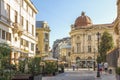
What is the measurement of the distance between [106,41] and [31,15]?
1054 inches

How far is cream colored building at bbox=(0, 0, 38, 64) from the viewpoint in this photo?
40.7 metres

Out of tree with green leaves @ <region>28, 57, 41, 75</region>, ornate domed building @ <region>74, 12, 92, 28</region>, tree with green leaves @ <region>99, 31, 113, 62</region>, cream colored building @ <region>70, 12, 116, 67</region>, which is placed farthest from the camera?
ornate domed building @ <region>74, 12, 92, 28</region>

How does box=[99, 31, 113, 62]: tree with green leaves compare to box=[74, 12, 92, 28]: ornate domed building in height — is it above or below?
below

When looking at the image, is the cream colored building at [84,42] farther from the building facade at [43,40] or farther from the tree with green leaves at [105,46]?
the tree with green leaves at [105,46]

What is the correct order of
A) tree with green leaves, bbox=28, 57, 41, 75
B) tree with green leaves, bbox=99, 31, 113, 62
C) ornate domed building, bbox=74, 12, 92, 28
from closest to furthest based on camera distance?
tree with green leaves, bbox=28, 57, 41, 75, tree with green leaves, bbox=99, 31, 113, 62, ornate domed building, bbox=74, 12, 92, 28

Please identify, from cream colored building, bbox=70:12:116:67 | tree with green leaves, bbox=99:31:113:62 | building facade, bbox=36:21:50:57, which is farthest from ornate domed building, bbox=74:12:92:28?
tree with green leaves, bbox=99:31:113:62

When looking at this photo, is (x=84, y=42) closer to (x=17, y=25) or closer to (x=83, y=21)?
(x=83, y=21)

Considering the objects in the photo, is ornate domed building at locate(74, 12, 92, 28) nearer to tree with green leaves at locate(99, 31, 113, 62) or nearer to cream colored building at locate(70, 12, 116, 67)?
cream colored building at locate(70, 12, 116, 67)

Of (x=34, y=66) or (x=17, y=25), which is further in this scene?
(x=17, y=25)

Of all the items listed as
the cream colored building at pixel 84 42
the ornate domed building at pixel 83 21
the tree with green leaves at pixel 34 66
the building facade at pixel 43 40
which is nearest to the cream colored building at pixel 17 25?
the tree with green leaves at pixel 34 66

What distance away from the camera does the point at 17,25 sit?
1800 inches

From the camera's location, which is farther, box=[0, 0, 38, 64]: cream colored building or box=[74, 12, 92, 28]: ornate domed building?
box=[74, 12, 92, 28]: ornate domed building

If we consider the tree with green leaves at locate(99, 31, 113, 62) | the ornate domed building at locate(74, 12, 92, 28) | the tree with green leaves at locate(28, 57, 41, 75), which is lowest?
the tree with green leaves at locate(28, 57, 41, 75)

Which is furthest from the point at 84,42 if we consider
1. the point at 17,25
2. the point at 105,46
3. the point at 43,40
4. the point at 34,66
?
the point at 34,66
